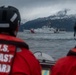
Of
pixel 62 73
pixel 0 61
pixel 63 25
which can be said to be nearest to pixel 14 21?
pixel 0 61

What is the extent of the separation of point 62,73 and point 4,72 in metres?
0.66

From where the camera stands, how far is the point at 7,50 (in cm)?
452

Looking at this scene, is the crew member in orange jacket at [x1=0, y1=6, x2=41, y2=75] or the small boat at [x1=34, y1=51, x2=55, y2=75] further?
the small boat at [x1=34, y1=51, x2=55, y2=75]

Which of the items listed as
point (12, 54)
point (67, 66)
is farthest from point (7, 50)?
point (67, 66)

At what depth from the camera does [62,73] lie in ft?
15.1

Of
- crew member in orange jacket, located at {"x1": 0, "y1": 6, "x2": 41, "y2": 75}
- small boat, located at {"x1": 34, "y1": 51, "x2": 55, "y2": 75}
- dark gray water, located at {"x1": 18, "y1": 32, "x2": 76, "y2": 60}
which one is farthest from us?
dark gray water, located at {"x1": 18, "y1": 32, "x2": 76, "y2": 60}

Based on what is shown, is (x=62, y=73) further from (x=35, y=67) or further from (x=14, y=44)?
(x=14, y=44)

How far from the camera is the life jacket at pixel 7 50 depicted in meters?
4.50

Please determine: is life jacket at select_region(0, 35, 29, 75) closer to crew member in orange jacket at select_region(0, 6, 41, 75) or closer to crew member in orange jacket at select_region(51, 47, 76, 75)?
crew member in orange jacket at select_region(0, 6, 41, 75)

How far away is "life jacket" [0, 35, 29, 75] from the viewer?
4.50 meters

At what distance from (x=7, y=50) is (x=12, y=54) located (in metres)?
0.07

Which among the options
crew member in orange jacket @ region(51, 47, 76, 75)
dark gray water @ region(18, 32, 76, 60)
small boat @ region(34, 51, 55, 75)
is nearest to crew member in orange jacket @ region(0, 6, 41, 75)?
crew member in orange jacket @ region(51, 47, 76, 75)

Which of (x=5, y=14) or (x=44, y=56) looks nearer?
(x=5, y=14)

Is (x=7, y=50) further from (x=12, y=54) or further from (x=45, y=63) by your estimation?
(x=45, y=63)
